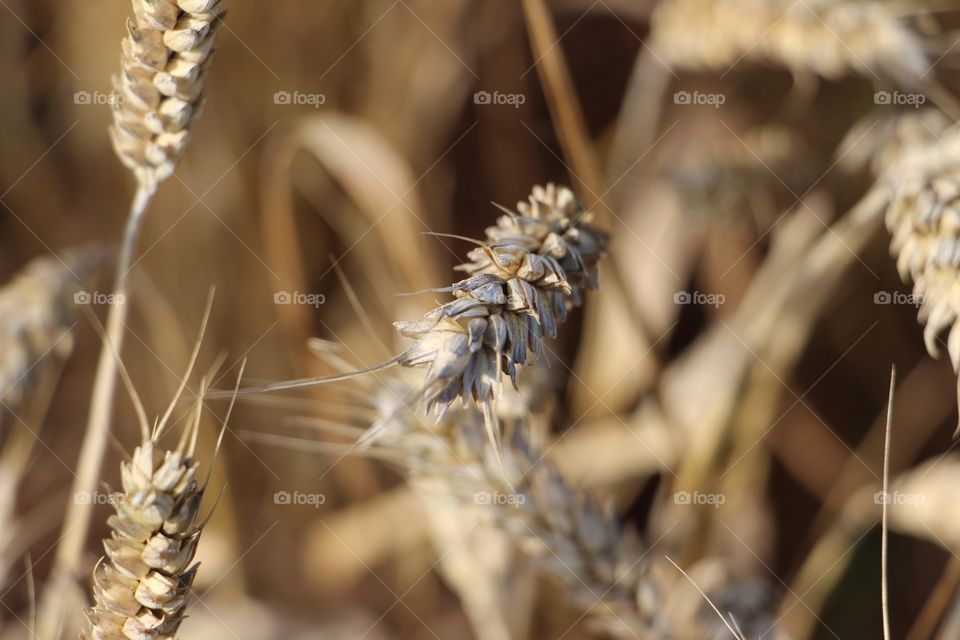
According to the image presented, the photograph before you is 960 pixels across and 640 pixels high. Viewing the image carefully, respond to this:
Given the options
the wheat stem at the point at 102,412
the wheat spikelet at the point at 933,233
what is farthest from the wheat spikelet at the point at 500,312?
the wheat stem at the point at 102,412

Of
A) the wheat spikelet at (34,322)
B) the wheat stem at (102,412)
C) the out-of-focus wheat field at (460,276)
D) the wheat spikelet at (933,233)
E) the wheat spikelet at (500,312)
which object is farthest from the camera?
the out-of-focus wheat field at (460,276)

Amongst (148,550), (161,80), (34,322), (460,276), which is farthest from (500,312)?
(460,276)

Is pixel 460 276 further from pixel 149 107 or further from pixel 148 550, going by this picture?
pixel 148 550

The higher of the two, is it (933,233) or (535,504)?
(933,233)

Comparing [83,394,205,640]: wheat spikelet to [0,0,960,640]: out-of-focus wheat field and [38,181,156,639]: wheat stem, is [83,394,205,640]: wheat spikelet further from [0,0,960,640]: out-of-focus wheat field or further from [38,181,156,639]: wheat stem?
[0,0,960,640]: out-of-focus wheat field

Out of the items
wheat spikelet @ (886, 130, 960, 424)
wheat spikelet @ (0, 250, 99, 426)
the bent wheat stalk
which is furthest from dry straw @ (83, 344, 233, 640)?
wheat spikelet @ (886, 130, 960, 424)

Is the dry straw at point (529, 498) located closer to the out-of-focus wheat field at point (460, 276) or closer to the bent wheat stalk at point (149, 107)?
the out-of-focus wheat field at point (460, 276)
